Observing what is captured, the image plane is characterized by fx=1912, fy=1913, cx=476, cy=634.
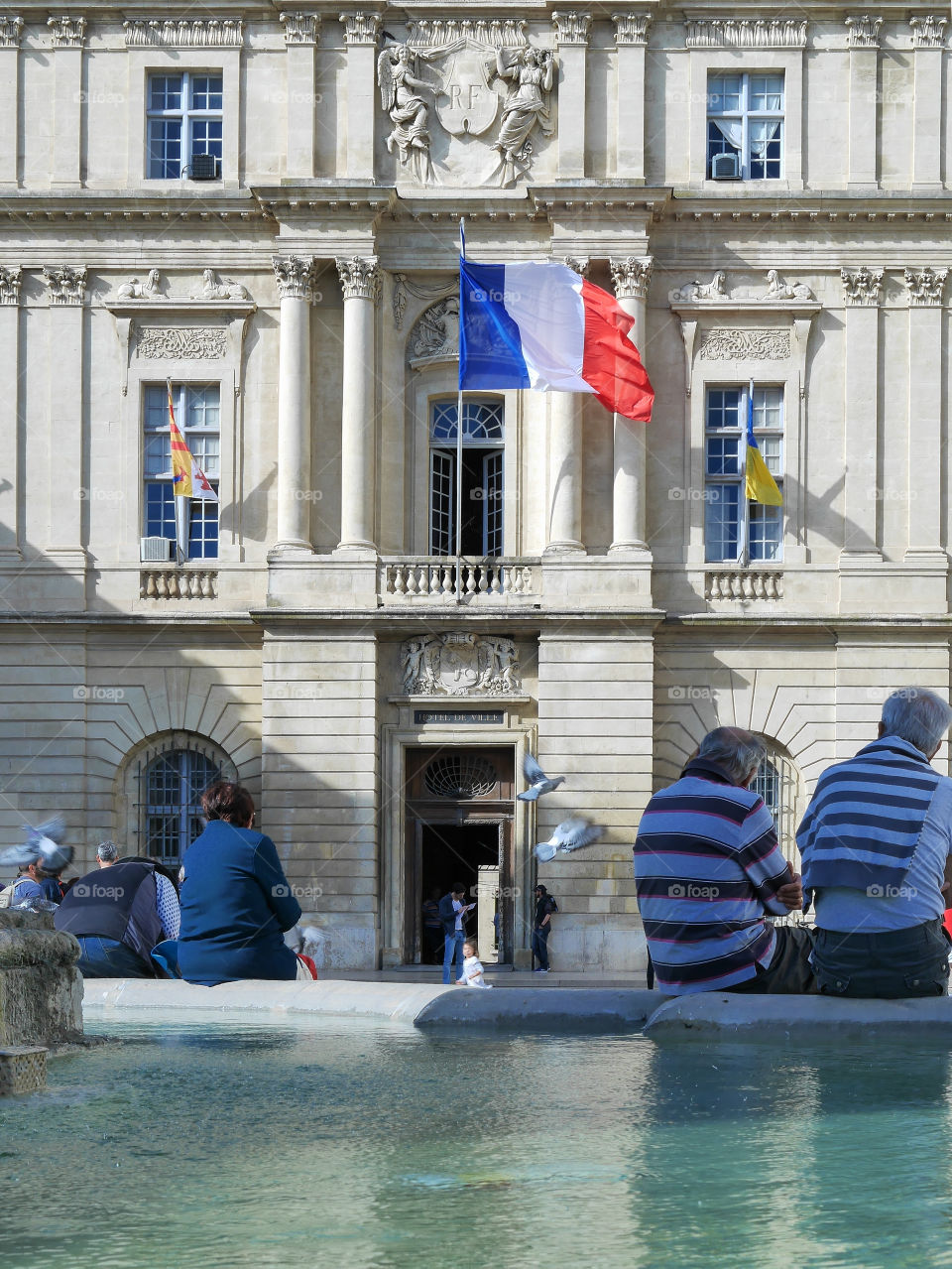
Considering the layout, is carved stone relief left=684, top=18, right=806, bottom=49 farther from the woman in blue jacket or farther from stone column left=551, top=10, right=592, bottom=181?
the woman in blue jacket

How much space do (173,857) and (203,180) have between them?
10.3m

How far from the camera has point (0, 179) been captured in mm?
29078

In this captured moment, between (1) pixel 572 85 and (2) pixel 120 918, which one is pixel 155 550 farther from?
(2) pixel 120 918

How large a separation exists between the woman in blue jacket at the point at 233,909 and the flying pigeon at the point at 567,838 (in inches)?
704

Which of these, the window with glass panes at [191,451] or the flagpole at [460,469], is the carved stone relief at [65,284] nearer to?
the window with glass panes at [191,451]

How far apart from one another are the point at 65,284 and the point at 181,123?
3110mm

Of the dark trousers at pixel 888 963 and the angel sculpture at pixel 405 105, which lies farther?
the angel sculpture at pixel 405 105

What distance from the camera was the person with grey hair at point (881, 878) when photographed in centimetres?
681

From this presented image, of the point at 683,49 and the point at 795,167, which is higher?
the point at 683,49

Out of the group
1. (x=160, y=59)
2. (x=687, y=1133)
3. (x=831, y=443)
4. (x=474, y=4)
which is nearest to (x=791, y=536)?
(x=831, y=443)

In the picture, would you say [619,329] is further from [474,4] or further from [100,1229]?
[100,1229]

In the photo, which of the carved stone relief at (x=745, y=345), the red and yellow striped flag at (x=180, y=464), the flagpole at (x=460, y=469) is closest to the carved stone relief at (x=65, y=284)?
the red and yellow striped flag at (x=180, y=464)

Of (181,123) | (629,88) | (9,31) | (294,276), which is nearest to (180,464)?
(294,276)

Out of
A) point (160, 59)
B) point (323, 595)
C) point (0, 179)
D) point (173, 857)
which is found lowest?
point (173, 857)
